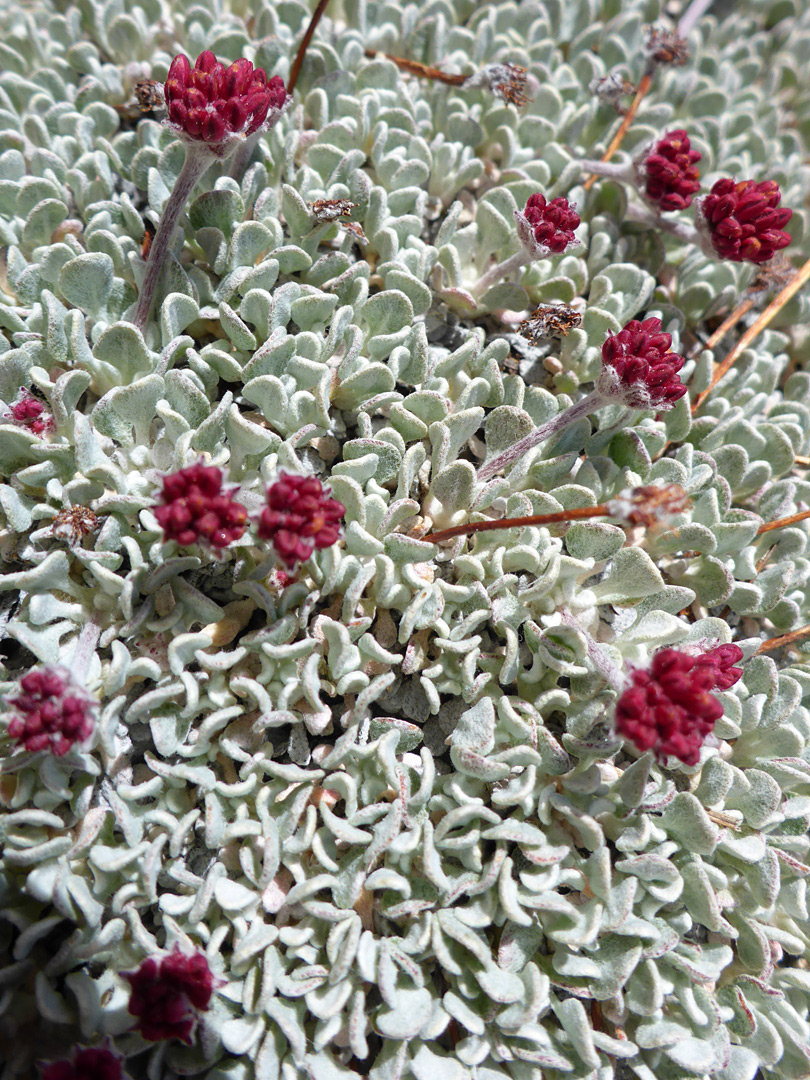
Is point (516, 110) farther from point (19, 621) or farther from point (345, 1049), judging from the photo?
point (345, 1049)

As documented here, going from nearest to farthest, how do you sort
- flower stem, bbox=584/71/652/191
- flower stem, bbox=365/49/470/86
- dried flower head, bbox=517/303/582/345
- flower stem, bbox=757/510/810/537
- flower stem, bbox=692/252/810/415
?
dried flower head, bbox=517/303/582/345
flower stem, bbox=757/510/810/537
flower stem, bbox=692/252/810/415
flower stem, bbox=365/49/470/86
flower stem, bbox=584/71/652/191

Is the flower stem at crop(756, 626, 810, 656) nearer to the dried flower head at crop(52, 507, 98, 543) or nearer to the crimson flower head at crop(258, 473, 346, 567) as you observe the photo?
the crimson flower head at crop(258, 473, 346, 567)

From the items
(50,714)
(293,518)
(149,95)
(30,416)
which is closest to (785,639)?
(293,518)

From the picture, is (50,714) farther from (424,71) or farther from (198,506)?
(424,71)

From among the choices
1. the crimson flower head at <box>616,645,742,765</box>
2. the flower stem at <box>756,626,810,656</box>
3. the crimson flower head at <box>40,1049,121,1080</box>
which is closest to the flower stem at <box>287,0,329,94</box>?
the crimson flower head at <box>616,645,742,765</box>

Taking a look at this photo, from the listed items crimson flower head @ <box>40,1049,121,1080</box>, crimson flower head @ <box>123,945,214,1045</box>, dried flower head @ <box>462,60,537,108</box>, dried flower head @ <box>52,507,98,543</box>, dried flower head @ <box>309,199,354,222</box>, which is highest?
dried flower head @ <box>462,60,537,108</box>

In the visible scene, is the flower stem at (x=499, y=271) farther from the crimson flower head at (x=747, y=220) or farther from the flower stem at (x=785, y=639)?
the flower stem at (x=785, y=639)

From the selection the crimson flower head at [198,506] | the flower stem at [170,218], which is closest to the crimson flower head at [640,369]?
the crimson flower head at [198,506]
